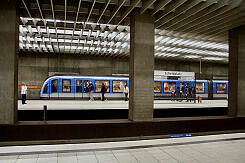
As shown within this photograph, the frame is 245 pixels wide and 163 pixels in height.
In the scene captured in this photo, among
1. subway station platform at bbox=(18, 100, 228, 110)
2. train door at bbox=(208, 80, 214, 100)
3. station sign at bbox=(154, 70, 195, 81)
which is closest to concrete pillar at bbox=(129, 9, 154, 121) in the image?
subway station platform at bbox=(18, 100, 228, 110)

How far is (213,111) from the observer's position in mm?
14375

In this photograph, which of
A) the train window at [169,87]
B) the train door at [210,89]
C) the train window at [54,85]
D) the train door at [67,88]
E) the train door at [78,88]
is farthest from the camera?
the train door at [210,89]

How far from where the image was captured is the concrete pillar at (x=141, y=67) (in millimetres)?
8688

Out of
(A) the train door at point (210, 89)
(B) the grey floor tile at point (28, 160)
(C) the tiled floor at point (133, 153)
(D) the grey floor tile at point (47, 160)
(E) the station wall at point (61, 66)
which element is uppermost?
(E) the station wall at point (61, 66)

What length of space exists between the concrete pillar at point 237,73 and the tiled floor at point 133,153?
13.0 ft

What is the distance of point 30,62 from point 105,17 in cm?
1896

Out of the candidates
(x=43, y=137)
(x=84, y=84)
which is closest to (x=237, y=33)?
(x=43, y=137)

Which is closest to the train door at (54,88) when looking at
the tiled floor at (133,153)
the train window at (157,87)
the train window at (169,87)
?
the train window at (157,87)

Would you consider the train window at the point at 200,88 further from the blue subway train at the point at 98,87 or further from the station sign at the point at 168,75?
the station sign at the point at 168,75

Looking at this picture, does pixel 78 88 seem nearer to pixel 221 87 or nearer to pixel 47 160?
pixel 47 160

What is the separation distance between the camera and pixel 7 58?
7188mm

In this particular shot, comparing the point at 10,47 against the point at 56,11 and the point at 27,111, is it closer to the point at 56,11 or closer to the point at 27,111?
the point at 56,11

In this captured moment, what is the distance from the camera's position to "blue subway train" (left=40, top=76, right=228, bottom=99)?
794 inches

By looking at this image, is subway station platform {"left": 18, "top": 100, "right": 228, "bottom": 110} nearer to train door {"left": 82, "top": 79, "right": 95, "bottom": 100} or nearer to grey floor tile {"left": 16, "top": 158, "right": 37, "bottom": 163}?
train door {"left": 82, "top": 79, "right": 95, "bottom": 100}
